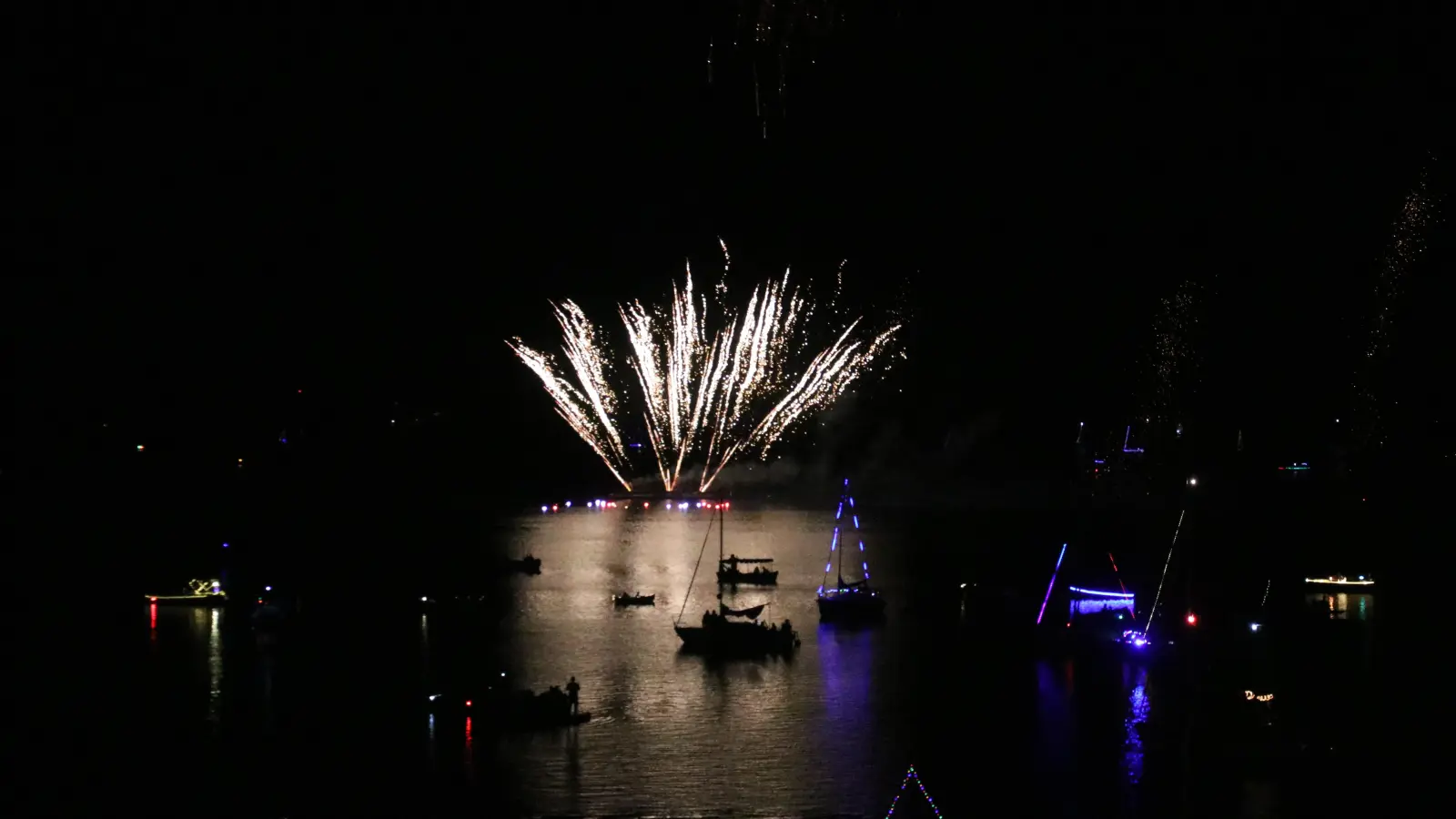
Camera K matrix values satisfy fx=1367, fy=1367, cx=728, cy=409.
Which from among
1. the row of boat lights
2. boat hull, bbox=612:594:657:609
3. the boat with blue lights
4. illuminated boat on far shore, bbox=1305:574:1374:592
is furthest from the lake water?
the row of boat lights

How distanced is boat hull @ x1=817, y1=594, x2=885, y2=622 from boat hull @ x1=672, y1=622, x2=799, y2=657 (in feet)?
19.8

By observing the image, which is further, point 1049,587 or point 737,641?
point 1049,587

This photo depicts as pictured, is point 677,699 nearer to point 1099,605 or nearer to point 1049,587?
point 1099,605

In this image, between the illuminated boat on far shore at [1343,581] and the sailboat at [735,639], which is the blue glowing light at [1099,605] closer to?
the sailboat at [735,639]

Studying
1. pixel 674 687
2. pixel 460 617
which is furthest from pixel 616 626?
pixel 674 687

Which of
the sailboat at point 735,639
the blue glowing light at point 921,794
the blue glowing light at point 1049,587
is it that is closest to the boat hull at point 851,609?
the blue glowing light at point 1049,587

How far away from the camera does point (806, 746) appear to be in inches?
931

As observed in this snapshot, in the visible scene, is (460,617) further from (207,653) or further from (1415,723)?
(1415,723)

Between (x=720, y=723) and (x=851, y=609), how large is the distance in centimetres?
1524

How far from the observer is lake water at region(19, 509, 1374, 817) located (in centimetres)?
2006

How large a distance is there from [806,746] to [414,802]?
7106 mm

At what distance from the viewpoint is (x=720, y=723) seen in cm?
2552

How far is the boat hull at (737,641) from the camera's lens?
33.2m

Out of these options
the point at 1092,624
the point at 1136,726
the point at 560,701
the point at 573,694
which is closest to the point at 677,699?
the point at 573,694
